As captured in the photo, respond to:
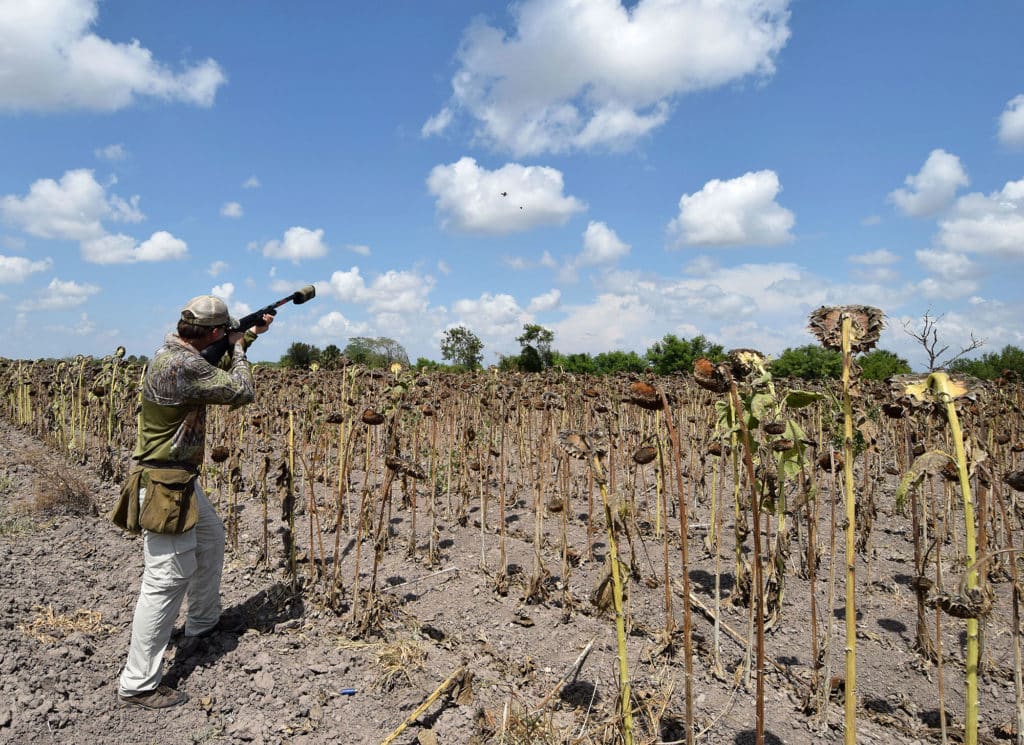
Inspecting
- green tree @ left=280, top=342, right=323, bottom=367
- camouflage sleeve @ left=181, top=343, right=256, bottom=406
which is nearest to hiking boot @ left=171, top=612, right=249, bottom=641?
camouflage sleeve @ left=181, top=343, right=256, bottom=406

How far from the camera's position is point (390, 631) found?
4.57 meters

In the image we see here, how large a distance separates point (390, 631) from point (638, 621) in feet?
6.19

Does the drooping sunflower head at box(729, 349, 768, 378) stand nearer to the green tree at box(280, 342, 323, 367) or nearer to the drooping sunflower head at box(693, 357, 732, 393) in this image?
the drooping sunflower head at box(693, 357, 732, 393)

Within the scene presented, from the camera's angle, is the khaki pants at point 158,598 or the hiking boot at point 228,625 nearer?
the khaki pants at point 158,598

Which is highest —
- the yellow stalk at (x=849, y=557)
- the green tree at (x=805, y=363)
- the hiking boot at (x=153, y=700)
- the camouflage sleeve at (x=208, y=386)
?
the green tree at (x=805, y=363)

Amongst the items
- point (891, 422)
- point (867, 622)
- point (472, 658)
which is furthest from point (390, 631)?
point (891, 422)

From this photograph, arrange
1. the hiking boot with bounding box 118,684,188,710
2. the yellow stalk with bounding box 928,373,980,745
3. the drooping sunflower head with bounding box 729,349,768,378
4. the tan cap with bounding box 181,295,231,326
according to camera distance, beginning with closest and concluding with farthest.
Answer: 1. the yellow stalk with bounding box 928,373,980,745
2. the drooping sunflower head with bounding box 729,349,768,378
3. the hiking boot with bounding box 118,684,188,710
4. the tan cap with bounding box 181,295,231,326

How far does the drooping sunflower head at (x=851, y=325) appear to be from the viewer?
85.9 inches

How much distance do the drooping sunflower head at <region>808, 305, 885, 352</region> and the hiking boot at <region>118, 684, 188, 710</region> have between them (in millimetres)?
4202

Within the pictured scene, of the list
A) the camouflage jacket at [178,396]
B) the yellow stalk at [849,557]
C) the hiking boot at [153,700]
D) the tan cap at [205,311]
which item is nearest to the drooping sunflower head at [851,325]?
the yellow stalk at [849,557]

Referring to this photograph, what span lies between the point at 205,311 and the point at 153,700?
246 centimetres

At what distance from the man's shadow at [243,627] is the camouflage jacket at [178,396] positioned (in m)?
1.38

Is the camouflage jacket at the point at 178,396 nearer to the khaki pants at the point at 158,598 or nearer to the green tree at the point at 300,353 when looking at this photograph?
the khaki pants at the point at 158,598

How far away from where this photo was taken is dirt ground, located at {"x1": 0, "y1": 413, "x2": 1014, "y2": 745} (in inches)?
138
